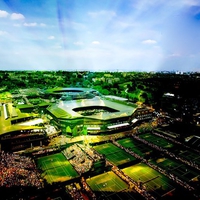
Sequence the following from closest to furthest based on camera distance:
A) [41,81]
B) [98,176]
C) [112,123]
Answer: [98,176], [112,123], [41,81]

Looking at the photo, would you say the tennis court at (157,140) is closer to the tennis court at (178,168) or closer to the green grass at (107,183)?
the tennis court at (178,168)

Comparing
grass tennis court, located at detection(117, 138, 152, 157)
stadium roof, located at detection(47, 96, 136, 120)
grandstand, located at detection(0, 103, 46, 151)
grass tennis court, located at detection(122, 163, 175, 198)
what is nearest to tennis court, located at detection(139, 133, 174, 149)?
grass tennis court, located at detection(117, 138, 152, 157)

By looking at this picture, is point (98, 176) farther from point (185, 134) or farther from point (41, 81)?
point (41, 81)

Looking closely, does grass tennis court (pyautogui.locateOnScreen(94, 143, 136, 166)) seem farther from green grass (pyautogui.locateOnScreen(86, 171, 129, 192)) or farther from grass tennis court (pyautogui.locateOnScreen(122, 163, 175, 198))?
green grass (pyautogui.locateOnScreen(86, 171, 129, 192))

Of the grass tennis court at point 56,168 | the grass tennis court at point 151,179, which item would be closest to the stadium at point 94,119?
the grass tennis court at point 56,168

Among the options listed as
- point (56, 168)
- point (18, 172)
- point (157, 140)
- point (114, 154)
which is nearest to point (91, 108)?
point (157, 140)

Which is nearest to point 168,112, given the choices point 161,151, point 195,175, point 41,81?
point 161,151
